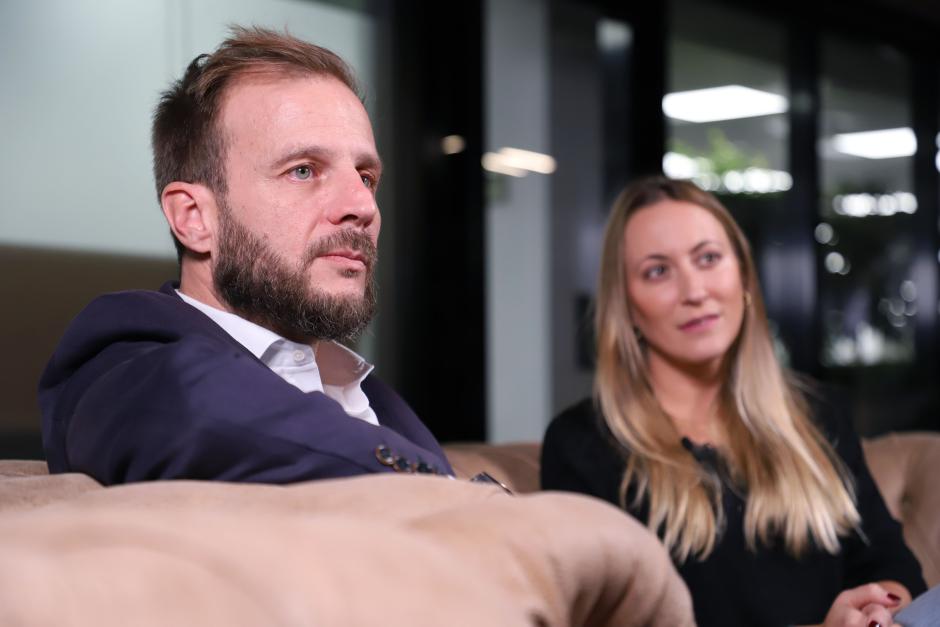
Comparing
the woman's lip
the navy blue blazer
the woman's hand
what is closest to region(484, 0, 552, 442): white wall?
the woman's lip

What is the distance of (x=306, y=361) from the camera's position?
126cm

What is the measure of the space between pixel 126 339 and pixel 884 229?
216 inches

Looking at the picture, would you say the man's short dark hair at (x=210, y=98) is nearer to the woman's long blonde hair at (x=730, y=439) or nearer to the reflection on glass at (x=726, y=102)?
the woman's long blonde hair at (x=730, y=439)

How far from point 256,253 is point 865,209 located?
16.6 ft

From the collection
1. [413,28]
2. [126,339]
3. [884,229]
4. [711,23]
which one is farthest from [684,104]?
[126,339]

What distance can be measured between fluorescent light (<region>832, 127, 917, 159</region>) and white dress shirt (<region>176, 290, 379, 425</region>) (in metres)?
4.67

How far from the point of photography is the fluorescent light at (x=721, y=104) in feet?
14.6

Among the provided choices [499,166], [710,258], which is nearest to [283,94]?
[710,258]

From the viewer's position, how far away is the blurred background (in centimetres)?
232

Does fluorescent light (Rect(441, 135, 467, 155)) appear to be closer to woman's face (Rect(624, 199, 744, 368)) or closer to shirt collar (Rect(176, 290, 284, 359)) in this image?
woman's face (Rect(624, 199, 744, 368))

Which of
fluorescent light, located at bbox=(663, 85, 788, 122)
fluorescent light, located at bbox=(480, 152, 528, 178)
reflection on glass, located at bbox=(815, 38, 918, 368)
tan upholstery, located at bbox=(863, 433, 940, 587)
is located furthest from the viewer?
reflection on glass, located at bbox=(815, 38, 918, 368)

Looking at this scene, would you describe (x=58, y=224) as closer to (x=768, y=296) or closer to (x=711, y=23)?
(x=711, y=23)

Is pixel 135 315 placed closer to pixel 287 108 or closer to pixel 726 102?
pixel 287 108

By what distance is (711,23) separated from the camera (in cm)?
463
